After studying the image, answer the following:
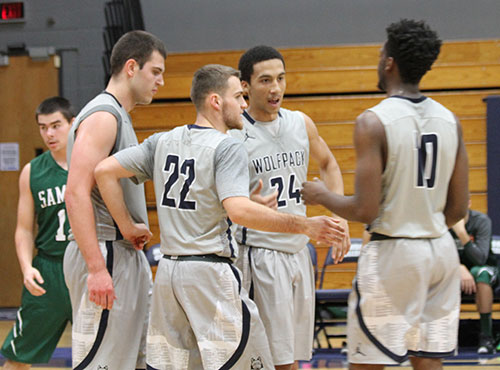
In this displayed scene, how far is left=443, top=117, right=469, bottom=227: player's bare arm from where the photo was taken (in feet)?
8.70

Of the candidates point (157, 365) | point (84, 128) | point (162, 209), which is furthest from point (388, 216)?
point (84, 128)

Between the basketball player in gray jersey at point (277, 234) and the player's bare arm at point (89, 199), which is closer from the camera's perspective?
the player's bare arm at point (89, 199)

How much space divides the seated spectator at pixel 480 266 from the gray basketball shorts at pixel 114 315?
3.42 m

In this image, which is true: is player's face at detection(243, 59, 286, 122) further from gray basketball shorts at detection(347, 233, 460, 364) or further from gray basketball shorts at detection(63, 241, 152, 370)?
gray basketball shorts at detection(347, 233, 460, 364)

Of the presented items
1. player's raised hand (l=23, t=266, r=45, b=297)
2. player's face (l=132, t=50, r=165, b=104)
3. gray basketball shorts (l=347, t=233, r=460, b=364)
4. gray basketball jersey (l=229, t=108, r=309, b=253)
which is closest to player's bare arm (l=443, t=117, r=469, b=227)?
gray basketball shorts (l=347, t=233, r=460, b=364)

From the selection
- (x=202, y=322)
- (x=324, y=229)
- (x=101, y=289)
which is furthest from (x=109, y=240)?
(x=324, y=229)

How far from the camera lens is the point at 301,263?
3.52 metres

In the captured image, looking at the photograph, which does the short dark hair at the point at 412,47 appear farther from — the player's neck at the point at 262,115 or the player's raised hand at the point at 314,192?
the player's neck at the point at 262,115

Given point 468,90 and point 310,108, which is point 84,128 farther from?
point 468,90

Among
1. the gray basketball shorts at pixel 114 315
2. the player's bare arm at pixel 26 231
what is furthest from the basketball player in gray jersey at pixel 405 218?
the player's bare arm at pixel 26 231

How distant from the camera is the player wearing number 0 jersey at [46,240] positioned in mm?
4055

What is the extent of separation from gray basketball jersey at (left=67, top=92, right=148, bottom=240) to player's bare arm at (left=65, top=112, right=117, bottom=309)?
74 mm

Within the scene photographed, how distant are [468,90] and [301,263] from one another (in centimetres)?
572

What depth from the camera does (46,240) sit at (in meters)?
4.27
